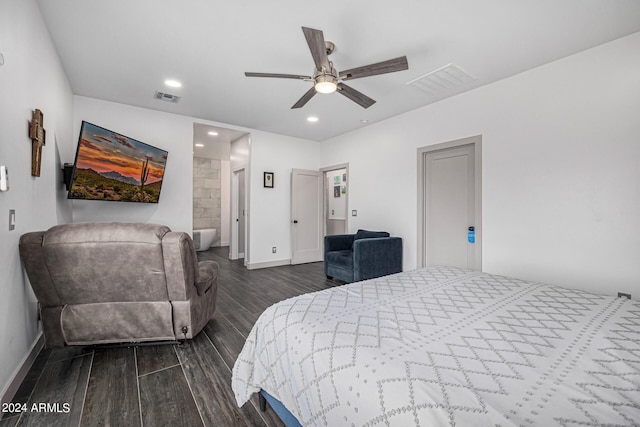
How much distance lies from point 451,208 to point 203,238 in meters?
6.22

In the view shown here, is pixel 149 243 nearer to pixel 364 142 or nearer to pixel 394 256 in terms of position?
pixel 394 256

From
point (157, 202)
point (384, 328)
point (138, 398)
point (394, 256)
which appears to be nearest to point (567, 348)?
point (384, 328)

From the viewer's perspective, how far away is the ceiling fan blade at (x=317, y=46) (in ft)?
5.88

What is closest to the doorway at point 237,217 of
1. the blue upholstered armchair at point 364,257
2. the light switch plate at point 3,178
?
the blue upholstered armchair at point 364,257

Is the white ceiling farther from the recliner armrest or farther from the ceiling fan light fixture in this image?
the recliner armrest

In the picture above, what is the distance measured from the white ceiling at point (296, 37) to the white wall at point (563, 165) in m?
0.23

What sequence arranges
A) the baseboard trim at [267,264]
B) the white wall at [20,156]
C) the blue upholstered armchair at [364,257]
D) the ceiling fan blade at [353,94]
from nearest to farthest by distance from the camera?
the white wall at [20,156], the ceiling fan blade at [353,94], the blue upholstered armchair at [364,257], the baseboard trim at [267,264]

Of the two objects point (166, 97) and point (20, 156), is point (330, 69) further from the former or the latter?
point (166, 97)

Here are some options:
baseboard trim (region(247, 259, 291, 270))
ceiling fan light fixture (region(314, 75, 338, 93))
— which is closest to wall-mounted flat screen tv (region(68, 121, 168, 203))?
baseboard trim (region(247, 259, 291, 270))

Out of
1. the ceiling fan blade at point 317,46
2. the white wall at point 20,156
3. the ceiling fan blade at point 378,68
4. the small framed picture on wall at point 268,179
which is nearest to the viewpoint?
the white wall at point 20,156

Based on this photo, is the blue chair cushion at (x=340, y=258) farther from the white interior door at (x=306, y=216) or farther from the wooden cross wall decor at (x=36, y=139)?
the wooden cross wall decor at (x=36, y=139)

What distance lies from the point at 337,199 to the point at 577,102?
4282mm

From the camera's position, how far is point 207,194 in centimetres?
782

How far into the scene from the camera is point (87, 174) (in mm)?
2930
